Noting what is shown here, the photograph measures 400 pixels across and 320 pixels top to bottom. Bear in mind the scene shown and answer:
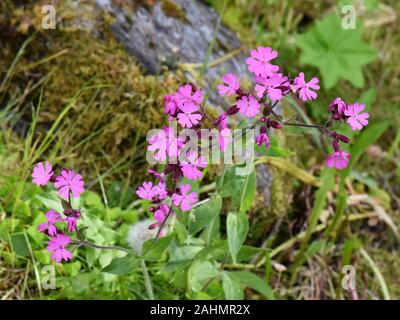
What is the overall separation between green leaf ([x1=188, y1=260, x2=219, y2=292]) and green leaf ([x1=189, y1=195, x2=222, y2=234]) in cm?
28

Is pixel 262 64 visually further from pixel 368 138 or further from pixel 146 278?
pixel 368 138

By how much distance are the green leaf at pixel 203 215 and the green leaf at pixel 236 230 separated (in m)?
0.05

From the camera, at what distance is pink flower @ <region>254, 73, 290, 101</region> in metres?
1.59

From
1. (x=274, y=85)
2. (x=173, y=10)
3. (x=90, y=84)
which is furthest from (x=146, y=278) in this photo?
(x=173, y=10)

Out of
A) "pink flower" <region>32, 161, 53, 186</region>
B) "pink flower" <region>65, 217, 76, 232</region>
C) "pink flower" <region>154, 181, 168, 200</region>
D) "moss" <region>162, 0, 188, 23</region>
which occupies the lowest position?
"pink flower" <region>65, 217, 76, 232</region>

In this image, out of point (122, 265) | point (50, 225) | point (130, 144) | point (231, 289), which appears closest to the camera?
point (50, 225)

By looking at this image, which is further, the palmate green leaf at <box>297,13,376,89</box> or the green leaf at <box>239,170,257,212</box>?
the palmate green leaf at <box>297,13,376,89</box>

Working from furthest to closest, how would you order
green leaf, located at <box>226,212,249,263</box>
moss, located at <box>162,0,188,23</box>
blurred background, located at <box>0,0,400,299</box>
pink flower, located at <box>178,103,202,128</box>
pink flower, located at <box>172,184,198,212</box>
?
moss, located at <box>162,0,188,23</box>, blurred background, located at <box>0,0,400,299</box>, green leaf, located at <box>226,212,249,263</box>, pink flower, located at <box>172,184,198,212</box>, pink flower, located at <box>178,103,202,128</box>

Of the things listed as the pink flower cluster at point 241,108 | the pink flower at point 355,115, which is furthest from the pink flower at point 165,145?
the pink flower at point 355,115

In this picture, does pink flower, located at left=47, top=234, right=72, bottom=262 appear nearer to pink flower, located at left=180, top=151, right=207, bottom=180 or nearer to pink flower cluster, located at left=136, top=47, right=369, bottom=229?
pink flower cluster, located at left=136, top=47, right=369, bottom=229

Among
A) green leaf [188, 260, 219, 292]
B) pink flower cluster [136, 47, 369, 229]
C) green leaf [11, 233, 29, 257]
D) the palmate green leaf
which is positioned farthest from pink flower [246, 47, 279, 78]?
the palmate green leaf

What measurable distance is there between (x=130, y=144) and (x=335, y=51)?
4.02ft

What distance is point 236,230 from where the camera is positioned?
6.05 ft
